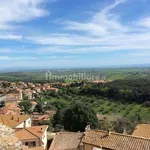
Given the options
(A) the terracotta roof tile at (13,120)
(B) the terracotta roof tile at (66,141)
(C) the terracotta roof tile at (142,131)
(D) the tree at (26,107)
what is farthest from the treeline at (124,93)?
(C) the terracotta roof tile at (142,131)

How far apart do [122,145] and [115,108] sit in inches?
2192

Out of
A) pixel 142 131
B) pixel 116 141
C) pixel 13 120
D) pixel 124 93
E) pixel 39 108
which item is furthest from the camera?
pixel 124 93

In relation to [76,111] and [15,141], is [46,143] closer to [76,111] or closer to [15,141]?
[76,111]

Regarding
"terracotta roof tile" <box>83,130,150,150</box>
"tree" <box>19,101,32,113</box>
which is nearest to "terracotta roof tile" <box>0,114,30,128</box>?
"terracotta roof tile" <box>83,130,150,150</box>

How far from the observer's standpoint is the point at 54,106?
72562 mm

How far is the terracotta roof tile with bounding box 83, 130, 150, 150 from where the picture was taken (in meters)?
15.8

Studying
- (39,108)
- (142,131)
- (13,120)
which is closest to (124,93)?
(39,108)

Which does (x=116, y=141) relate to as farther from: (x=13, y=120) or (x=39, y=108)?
(x=39, y=108)

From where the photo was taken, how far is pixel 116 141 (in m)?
16.7

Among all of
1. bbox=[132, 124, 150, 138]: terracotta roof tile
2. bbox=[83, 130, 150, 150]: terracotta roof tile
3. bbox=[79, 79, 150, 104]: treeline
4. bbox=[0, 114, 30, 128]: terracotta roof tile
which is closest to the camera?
bbox=[83, 130, 150, 150]: terracotta roof tile

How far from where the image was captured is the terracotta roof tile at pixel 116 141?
51.7 ft

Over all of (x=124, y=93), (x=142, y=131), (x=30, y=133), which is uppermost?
(x=142, y=131)

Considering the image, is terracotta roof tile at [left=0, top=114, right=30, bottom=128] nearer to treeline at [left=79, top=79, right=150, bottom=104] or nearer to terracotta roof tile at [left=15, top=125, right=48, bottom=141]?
terracotta roof tile at [left=15, top=125, right=48, bottom=141]

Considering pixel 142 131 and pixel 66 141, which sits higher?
pixel 142 131
